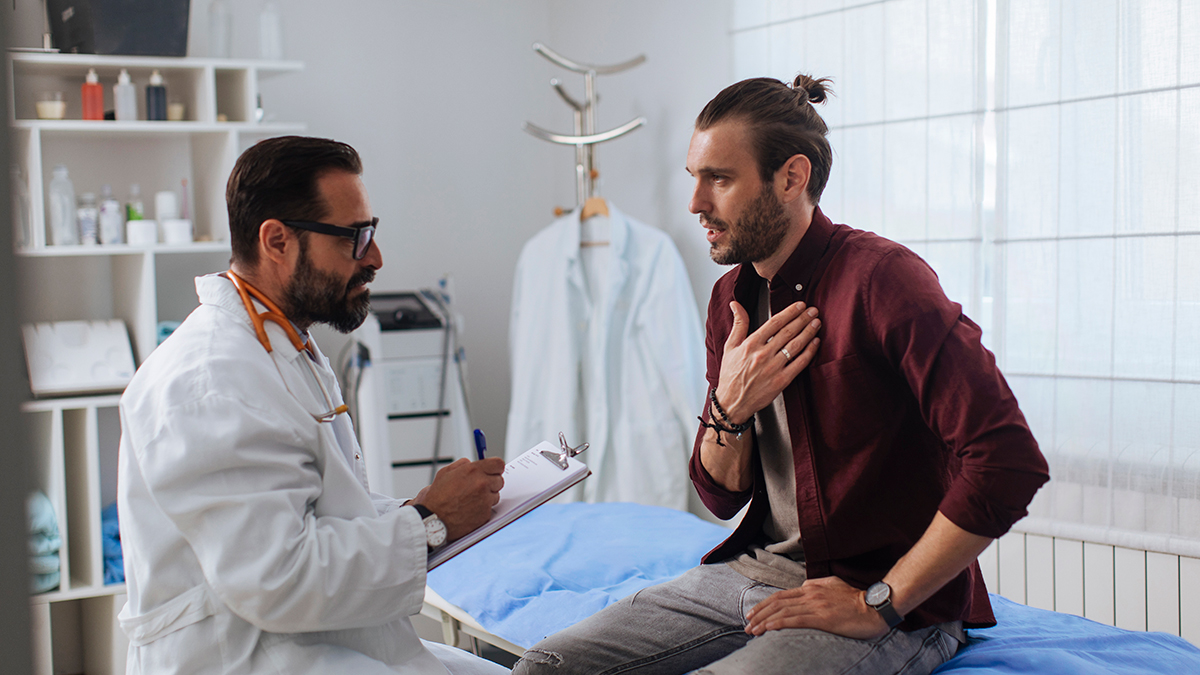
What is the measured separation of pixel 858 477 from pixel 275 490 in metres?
0.82

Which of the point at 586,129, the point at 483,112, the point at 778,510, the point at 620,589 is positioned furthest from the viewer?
the point at 483,112

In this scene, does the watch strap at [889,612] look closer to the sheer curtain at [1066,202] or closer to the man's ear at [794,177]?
the man's ear at [794,177]

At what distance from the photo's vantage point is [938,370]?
1245 mm

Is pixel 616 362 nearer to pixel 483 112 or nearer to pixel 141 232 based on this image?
pixel 483 112

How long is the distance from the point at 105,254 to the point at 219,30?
799mm

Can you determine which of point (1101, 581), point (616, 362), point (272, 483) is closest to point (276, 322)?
point (272, 483)

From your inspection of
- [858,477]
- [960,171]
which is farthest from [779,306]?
[960,171]

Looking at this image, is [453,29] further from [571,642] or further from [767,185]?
[571,642]

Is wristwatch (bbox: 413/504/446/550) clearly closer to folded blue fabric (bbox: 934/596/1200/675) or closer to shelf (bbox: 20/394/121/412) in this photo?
folded blue fabric (bbox: 934/596/1200/675)

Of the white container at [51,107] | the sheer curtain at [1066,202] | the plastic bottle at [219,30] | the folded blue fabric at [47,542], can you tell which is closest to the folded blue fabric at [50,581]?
the folded blue fabric at [47,542]

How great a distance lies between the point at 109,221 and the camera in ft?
9.11

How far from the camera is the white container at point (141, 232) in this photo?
2.79 meters

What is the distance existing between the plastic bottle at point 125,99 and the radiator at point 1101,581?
2.78m

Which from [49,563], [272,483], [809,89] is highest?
[809,89]
